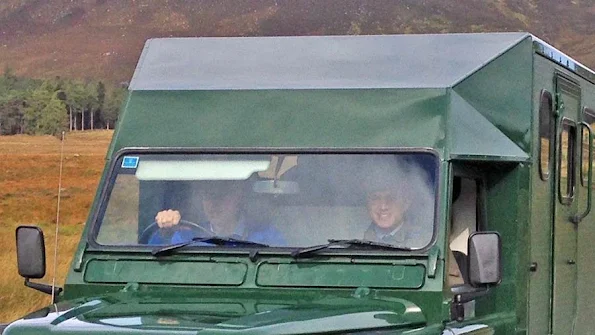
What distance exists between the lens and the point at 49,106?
2794 cm

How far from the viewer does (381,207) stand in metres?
6.23

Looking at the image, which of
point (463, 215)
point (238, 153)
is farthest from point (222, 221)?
point (463, 215)

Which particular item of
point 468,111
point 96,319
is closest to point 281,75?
point 468,111

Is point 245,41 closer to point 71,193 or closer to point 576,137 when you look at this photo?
point 576,137

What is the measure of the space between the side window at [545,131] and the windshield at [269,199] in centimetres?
114

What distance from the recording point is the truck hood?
5031 mm

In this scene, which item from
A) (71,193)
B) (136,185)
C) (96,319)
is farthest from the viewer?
(71,193)

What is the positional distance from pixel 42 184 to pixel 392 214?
23419 mm

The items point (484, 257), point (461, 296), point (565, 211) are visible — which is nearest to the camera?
point (484, 257)

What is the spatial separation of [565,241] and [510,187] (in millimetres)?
1172

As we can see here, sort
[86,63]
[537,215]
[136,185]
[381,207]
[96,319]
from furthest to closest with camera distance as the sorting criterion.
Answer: [86,63]
[537,215]
[136,185]
[381,207]
[96,319]

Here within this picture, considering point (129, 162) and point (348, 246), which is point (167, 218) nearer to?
point (129, 162)

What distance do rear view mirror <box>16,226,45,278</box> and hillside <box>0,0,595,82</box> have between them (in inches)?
1364

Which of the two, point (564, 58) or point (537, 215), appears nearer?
point (537, 215)
